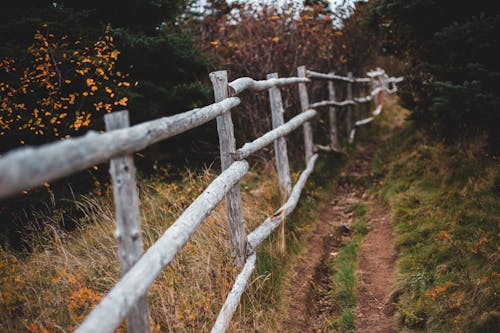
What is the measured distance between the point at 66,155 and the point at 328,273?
3650 millimetres

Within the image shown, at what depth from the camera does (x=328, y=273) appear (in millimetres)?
4633

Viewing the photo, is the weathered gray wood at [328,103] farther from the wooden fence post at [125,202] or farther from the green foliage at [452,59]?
the wooden fence post at [125,202]

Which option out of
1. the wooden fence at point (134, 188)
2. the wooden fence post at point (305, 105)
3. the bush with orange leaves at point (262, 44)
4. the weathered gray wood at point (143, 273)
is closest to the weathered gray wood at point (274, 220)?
the wooden fence at point (134, 188)

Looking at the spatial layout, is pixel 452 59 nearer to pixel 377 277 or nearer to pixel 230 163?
pixel 377 277

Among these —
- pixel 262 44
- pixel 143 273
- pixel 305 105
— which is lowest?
pixel 143 273

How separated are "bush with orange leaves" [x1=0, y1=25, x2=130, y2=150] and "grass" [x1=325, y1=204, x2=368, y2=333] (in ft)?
9.50

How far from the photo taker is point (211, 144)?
6832mm

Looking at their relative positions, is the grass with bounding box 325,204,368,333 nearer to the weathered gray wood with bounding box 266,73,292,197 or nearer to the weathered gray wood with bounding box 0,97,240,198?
the weathered gray wood with bounding box 266,73,292,197

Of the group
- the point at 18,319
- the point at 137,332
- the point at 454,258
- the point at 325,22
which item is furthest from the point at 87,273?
the point at 325,22

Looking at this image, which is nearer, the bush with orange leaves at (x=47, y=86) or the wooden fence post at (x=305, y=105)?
the bush with orange leaves at (x=47, y=86)

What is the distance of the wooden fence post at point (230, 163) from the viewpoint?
3715 millimetres

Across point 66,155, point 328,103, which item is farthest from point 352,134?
point 66,155

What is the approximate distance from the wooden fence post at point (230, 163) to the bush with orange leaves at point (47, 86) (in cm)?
142

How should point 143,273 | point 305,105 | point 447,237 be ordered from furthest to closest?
1. point 305,105
2. point 447,237
3. point 143,273
